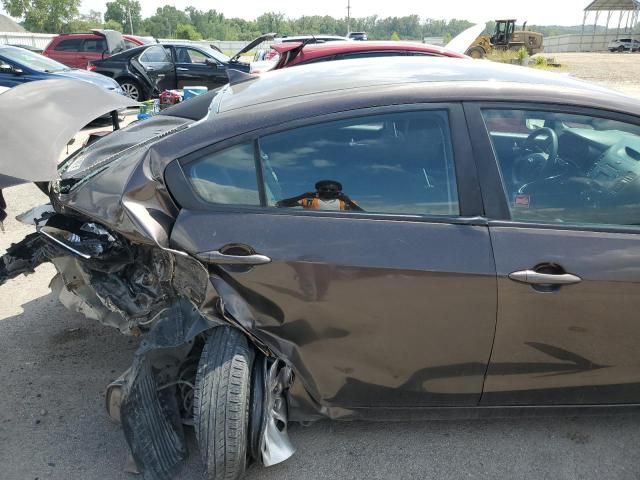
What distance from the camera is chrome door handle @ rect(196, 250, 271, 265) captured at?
2.06 metres

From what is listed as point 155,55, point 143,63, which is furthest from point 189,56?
point 143,63

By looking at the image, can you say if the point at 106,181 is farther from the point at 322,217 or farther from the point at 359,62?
the point at 359,62

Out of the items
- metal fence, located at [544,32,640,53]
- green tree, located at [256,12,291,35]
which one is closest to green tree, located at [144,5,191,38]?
green tree, located at [256,12,291,35]

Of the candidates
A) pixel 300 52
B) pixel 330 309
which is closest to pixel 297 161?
pixel 330 309

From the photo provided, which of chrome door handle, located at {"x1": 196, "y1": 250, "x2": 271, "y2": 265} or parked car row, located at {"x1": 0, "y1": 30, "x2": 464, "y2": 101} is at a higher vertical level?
parked car row, located at {"x1": 0, "y1": 30, "x2": 464, "y2": 101}

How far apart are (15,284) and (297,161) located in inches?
113

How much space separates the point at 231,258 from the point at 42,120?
4.25 ft

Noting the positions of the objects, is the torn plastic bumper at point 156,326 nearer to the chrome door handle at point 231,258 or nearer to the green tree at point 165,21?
the chrome door handle at point 231,258

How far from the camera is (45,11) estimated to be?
65.6 m

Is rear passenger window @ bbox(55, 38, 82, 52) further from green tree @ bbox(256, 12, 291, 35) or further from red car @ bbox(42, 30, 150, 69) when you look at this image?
green tree @ bbox(256, 12, 291, 35)

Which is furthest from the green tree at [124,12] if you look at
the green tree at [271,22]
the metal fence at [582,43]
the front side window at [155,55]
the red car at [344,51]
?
the red car at [344,51]

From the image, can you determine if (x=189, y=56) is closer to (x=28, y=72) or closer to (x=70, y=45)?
(x=28, y=72)

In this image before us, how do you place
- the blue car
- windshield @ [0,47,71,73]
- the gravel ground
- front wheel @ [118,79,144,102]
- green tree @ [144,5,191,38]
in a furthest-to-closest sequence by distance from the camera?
1. green tree @ [144,5,191,38]
2. front wheel @ [118,79,144,102]
3. windshield @ [0,47,71,73]
4. the blue car
5. the gravel ground

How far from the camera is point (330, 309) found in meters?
2.09
